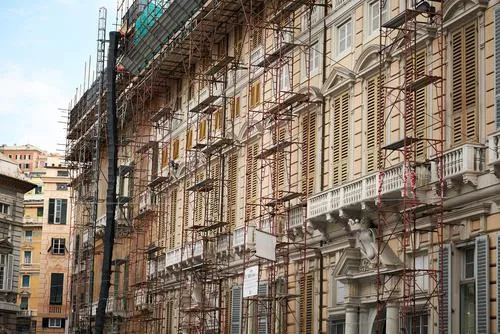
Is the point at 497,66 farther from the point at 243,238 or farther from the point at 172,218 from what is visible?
the point at 172,218

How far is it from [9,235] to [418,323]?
45.7 metres

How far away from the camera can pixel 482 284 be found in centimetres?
2655

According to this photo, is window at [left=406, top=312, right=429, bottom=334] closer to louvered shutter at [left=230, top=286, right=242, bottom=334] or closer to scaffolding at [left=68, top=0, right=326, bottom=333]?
scaffolding at [left=68, top=0, right=326, bottom=333]

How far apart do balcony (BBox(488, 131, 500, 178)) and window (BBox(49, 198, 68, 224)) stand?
72480 millimetres

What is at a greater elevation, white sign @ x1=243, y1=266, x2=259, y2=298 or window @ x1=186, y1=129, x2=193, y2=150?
window @ x1=186, y1=129, x2=193, y2=150

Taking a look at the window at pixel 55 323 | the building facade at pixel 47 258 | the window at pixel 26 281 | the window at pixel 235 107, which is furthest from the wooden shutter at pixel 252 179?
the window at pixel 26 281

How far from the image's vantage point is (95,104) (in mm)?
61969

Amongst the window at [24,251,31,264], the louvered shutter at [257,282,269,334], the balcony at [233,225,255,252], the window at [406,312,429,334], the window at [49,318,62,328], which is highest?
the window at [24,251,31,264]

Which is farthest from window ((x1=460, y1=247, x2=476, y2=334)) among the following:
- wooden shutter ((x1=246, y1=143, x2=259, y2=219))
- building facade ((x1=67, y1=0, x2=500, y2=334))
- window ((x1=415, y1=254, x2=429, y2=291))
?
wooden shutter ((x1=246, y1=143, x2=259, y2=219))

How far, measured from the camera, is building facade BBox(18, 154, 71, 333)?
303ft

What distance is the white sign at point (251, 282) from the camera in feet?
120

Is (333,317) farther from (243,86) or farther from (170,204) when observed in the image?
(170,204)

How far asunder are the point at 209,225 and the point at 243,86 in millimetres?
5642

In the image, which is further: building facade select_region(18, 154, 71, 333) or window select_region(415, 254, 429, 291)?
building facade select_region(18, 154, 71, 333)
